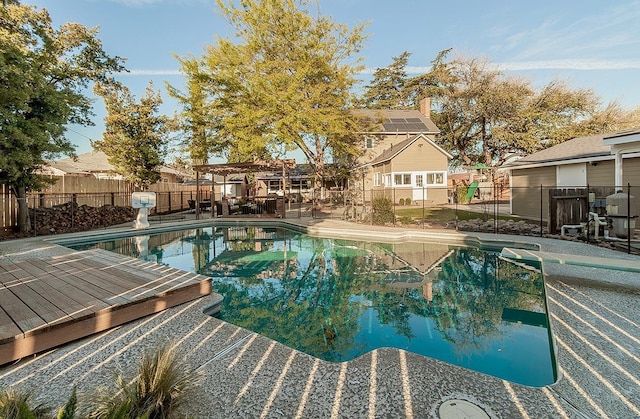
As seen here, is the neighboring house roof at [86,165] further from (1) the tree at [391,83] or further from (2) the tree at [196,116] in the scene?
(1) the tree at [391,83]

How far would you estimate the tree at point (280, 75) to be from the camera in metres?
16.8

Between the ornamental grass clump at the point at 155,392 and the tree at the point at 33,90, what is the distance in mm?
10183

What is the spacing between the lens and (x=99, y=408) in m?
1.98

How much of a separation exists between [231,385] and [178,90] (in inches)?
800

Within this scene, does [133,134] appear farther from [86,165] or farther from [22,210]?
[86,165]

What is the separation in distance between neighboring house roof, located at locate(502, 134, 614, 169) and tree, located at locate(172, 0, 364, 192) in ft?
28.9

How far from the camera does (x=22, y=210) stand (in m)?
11.0

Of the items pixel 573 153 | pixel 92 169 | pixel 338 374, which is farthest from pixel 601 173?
pixel 92 169

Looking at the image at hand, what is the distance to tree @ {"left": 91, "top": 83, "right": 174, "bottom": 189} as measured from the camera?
52.2ft

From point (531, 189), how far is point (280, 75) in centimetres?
1275

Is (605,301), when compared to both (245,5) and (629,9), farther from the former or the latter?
(245,5)

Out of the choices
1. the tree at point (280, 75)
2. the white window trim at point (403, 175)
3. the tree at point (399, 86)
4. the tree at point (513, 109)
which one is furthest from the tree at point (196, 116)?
the tree at point (513, 109)

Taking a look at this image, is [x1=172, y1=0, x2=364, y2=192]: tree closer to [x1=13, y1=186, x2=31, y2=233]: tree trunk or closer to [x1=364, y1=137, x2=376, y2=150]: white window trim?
[x1=364, y1=137, x2=376, y2=150]: white window trim

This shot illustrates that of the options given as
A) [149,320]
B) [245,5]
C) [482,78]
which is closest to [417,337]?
[149,320]
